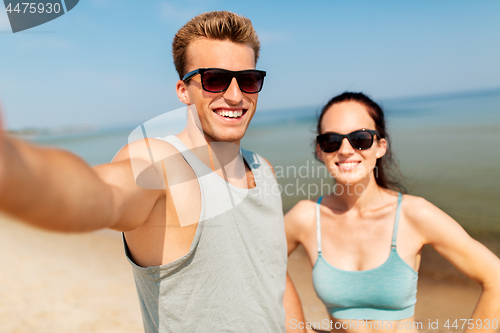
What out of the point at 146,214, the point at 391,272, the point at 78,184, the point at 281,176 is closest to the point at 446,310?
the point at 391,272

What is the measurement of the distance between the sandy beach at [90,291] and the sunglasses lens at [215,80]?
10.7 feet

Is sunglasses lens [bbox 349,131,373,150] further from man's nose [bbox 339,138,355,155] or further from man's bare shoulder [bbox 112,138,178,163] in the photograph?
man's bare shoulder [bbox 112,138,178,163]

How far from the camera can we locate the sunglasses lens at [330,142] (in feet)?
8.41

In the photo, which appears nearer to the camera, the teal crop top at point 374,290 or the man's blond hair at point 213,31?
the man's blond hair at point 213,31

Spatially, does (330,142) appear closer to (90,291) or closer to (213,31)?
(213,31)

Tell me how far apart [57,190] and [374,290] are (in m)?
2.29

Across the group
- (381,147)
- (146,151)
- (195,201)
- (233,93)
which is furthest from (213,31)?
(381,147)

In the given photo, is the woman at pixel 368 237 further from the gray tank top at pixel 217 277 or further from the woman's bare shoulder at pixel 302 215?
the gray tank top at pixel 217 277

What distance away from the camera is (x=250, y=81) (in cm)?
203

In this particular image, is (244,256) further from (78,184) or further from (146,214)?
(78,184)

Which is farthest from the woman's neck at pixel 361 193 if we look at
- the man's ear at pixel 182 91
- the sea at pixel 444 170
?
the man's ear at pixel 182 91

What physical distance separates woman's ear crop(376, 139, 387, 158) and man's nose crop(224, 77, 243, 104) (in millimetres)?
1417

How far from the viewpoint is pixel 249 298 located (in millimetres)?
1736

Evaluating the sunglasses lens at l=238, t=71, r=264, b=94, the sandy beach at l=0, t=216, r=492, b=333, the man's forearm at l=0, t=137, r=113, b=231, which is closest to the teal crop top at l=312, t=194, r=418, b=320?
the sunglasses lens at l=238, t=71, r=264, b=94
